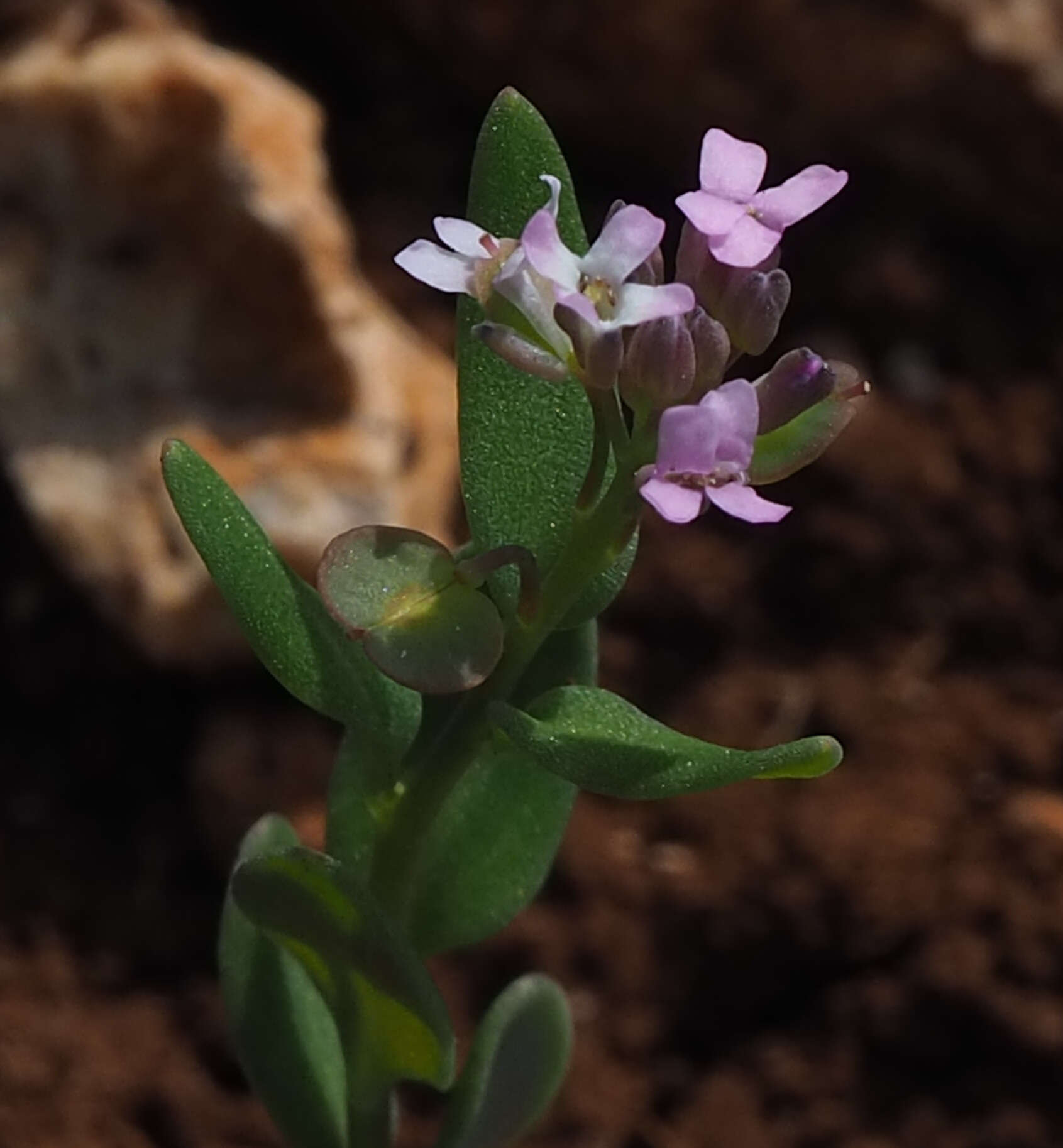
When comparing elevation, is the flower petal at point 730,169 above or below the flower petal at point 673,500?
above

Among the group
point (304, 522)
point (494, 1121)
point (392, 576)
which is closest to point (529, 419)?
point (392, 576)

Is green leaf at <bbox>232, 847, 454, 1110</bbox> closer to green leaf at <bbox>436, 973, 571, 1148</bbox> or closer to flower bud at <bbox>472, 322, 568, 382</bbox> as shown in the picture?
green leaf at <bbox>436, 973, 571, 1148</bbox>

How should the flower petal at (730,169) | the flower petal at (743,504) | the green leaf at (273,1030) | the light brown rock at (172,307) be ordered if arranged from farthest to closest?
the light brown rock at (172,307) → the green leaf at (273,1030) → the flower petal at (730,169) → the flower petal at (743,504)

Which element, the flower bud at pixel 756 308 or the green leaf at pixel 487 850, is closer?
the flower bud at pixel 756 308

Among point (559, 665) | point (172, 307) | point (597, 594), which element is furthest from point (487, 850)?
point (172, 307)

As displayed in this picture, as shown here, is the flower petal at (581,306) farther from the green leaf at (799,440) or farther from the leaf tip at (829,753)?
the leaf tip at (829,753)

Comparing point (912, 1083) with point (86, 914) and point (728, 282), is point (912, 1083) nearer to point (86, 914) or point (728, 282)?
point (86, 914)

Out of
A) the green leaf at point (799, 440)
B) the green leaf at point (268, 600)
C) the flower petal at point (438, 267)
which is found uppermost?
the flower petal at point (438, 267)

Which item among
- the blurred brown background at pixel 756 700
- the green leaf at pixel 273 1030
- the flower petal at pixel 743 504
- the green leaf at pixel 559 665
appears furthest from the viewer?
the blurred brown background at pixel 756 700

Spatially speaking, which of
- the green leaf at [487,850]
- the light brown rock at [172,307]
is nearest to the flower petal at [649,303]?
the green leaf at [487,850]
